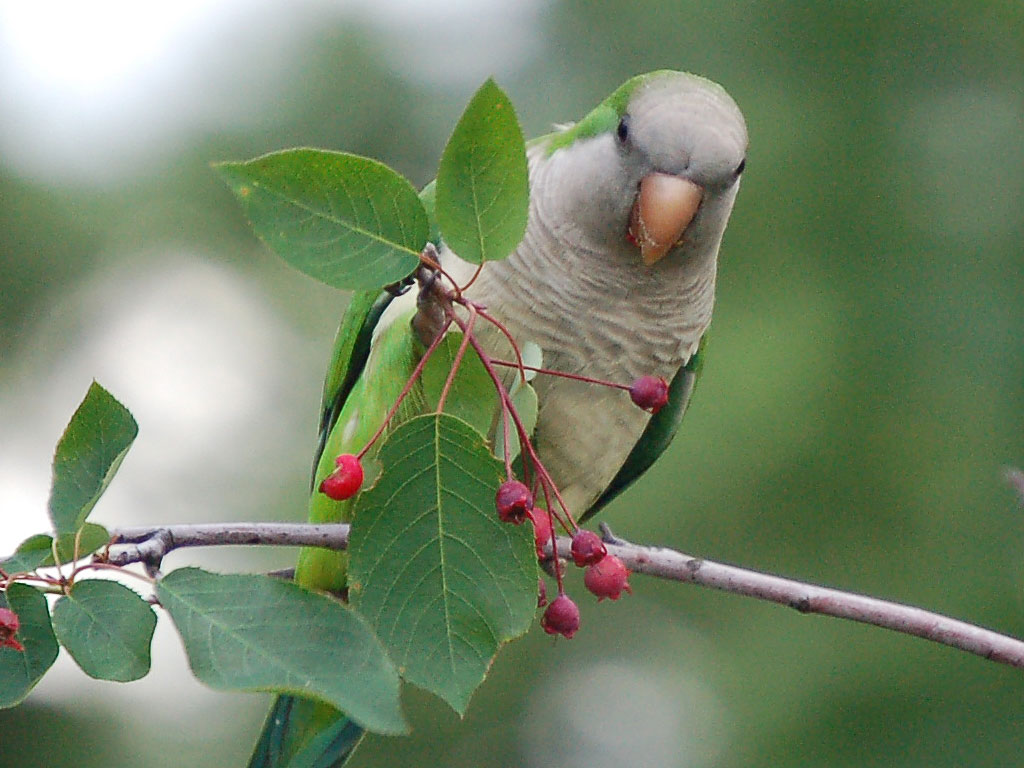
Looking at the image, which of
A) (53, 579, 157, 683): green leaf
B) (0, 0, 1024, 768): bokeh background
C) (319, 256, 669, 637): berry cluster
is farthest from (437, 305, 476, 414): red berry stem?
(0, 0, 1024, 768): bokeh background

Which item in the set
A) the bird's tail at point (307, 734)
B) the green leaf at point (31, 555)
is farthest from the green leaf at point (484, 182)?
the bird's tail at point (307, 734)

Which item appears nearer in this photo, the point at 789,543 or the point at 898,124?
the point at 789,543

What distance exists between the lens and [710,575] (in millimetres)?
1423

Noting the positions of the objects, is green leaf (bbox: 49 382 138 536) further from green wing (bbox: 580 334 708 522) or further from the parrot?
green wing (bbox: 580 334 708 522)

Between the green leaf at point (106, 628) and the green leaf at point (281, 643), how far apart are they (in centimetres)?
3

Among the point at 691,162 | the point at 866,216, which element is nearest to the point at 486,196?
the point at 691,162

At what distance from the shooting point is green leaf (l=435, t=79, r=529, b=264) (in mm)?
1060

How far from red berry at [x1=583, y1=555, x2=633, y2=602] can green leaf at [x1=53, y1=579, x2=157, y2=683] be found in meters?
0.49

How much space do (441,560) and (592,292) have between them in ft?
2.68

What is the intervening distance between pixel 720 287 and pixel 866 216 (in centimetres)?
112

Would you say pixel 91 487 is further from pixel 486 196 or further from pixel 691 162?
pixel 691 162

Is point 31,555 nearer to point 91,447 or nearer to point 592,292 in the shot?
point 91,447

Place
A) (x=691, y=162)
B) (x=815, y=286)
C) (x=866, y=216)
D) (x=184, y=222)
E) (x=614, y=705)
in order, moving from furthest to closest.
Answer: (x=184, y=222)
(x=614, y=705)
(x=866, y=216)
(x=815, y=286)
(x=691, y=162)

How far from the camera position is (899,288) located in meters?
5.57
